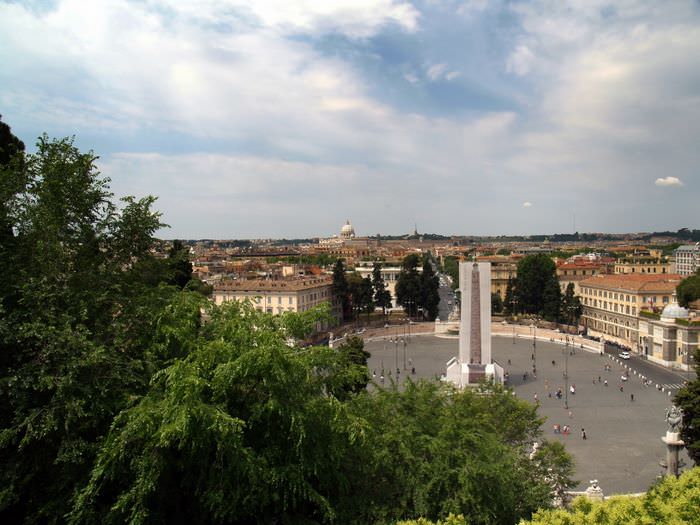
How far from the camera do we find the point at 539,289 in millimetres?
58938

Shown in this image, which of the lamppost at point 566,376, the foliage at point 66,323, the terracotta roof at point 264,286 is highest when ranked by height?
the foliage at point 66,323

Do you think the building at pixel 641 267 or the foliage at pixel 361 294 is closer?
the foliage at pixel 361 294

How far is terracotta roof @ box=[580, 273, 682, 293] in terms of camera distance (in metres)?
51.4

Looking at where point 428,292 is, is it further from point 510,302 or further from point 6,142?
point 6,142

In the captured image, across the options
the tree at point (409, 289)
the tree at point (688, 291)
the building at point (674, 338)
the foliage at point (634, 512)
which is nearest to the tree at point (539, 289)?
the tree at point (688, 291)

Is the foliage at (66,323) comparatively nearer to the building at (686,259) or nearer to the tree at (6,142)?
the tree at (6,142)

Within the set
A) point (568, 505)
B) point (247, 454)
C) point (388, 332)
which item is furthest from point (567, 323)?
point (247, 454)

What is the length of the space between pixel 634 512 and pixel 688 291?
47.7 m

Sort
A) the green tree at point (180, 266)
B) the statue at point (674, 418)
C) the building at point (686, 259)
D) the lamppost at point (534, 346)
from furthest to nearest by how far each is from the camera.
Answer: the building at point (686, 259), the lamppost at point (534, 346), the statue at point (674, 418), the green tree at point (180, 266)

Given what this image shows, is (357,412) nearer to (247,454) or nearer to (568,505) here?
(247,454)

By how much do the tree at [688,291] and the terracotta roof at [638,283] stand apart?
1250 mm

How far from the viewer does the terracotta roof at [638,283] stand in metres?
51.4

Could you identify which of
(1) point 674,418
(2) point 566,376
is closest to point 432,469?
(1) point 674,418

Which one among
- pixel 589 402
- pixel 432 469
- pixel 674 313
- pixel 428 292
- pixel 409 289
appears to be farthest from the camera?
pixel 409 289
